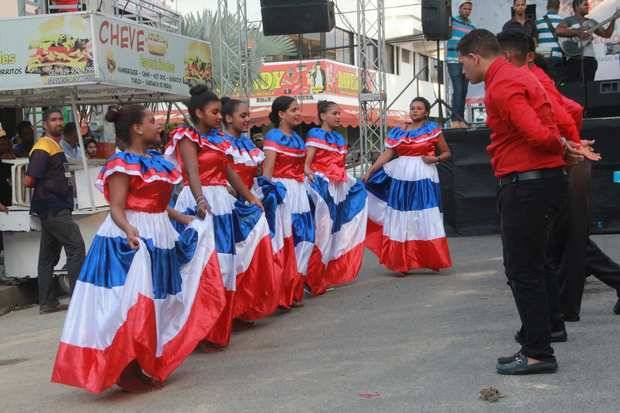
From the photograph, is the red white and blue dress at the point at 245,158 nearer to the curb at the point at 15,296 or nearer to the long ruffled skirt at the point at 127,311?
the long ruffled skirt at the point at 127,311

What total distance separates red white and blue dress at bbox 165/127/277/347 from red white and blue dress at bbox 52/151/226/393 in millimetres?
787

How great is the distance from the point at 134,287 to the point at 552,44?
27.9 feet

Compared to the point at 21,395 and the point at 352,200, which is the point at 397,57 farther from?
the point at 21,395

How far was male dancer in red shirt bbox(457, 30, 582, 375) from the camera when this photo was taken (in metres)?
5.23

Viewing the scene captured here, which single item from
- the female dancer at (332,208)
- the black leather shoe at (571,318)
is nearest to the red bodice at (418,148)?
the female dancer at (332,208)

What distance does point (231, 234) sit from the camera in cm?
741

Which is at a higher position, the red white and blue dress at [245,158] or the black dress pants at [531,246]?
the red white and blue dress at [245,158]

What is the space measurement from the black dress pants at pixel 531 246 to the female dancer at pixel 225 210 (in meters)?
2.27

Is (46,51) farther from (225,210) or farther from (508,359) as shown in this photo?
(508,359)

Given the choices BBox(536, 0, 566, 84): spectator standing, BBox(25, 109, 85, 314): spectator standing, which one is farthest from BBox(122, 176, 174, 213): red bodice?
BBox(536, 0, 566, 84): spectator standing

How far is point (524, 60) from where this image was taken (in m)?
5.84

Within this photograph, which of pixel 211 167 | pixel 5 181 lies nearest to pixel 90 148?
pixel 5 181

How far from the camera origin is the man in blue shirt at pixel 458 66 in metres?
14.2

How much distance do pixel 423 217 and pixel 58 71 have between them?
398 cm
